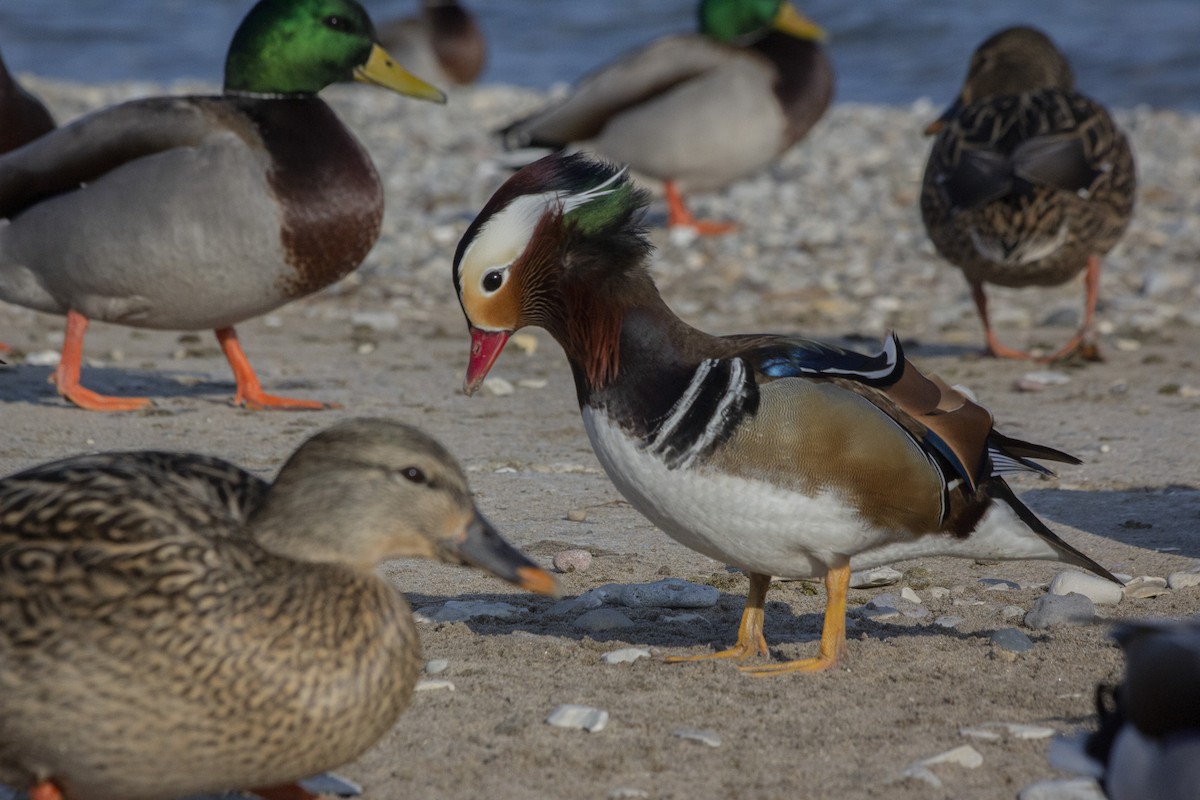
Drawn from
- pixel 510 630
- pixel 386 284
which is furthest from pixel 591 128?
pixel 510 630

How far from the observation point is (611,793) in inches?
131

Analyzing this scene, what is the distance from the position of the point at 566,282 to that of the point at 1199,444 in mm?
3428

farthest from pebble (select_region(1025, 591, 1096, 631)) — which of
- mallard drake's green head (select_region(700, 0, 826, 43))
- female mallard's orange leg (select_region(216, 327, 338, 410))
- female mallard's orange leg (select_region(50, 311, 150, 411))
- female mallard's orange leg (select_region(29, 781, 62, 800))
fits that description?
mallard drake's green head (select_region(700, 0, 826, 43))

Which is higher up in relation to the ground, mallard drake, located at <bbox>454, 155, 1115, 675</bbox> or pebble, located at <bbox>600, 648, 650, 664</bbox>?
mallard drake, located at <bbox>454, 155, 1115, 675</bbox>

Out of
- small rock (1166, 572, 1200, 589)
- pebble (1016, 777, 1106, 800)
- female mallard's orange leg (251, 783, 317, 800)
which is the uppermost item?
small rock (1166, 572, 1200, 589)

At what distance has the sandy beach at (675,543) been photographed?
3.57 m

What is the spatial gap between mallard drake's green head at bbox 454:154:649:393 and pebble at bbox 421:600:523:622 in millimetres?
755

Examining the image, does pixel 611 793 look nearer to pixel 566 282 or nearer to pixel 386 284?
pixel 566 282

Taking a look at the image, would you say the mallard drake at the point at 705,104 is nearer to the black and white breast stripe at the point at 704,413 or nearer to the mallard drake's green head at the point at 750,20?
the mallard drake's green head at the point at 750,20

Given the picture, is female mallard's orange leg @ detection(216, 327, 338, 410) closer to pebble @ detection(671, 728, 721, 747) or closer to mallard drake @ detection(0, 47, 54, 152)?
mallard drake @ detection(0, 47, 54, 152)

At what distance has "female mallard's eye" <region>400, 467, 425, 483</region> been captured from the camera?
122 inches

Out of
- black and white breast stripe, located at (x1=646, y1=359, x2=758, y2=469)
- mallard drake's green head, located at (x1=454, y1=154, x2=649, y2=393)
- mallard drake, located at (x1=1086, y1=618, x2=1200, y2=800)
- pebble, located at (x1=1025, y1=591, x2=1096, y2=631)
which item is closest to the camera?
mallard drake, located at (x1=1086, y1=618, x2=1200, y2=800)

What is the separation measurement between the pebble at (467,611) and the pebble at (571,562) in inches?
11.5

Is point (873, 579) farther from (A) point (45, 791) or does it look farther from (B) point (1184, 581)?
(A) point (45, 791)
